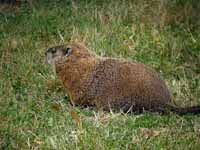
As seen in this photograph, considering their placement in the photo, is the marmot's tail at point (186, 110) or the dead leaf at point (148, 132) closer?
the dead leaf at point (148, 132)

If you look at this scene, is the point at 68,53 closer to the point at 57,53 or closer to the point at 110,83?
the point at 57,53

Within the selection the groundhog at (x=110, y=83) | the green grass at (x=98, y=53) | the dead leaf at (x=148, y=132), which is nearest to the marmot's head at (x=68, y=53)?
the groundhog at (x=110, y=83)

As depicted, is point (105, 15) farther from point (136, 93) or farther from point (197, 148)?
point (197, 148)

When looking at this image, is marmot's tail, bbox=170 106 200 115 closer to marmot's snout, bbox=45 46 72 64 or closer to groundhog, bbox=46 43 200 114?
groundhog, bbox=46 43 200 114

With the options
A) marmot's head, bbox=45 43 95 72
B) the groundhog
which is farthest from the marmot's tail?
marmot's head, bbox=45 43 95 72

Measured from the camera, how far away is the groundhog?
6930 mm

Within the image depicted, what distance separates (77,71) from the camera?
7.31m

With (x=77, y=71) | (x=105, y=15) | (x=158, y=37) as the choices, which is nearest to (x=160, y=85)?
(x=77, y=71)

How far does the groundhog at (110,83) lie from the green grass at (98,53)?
14 cm

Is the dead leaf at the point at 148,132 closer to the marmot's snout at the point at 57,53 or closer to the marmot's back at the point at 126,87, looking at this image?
the marmot's back at the point at 126,87

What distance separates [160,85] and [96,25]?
2710 millimetres

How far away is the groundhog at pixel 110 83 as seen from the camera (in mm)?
6930

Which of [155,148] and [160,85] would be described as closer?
[155,148]

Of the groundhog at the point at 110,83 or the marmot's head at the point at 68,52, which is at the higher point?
the marmot's head at the point at 68,52
